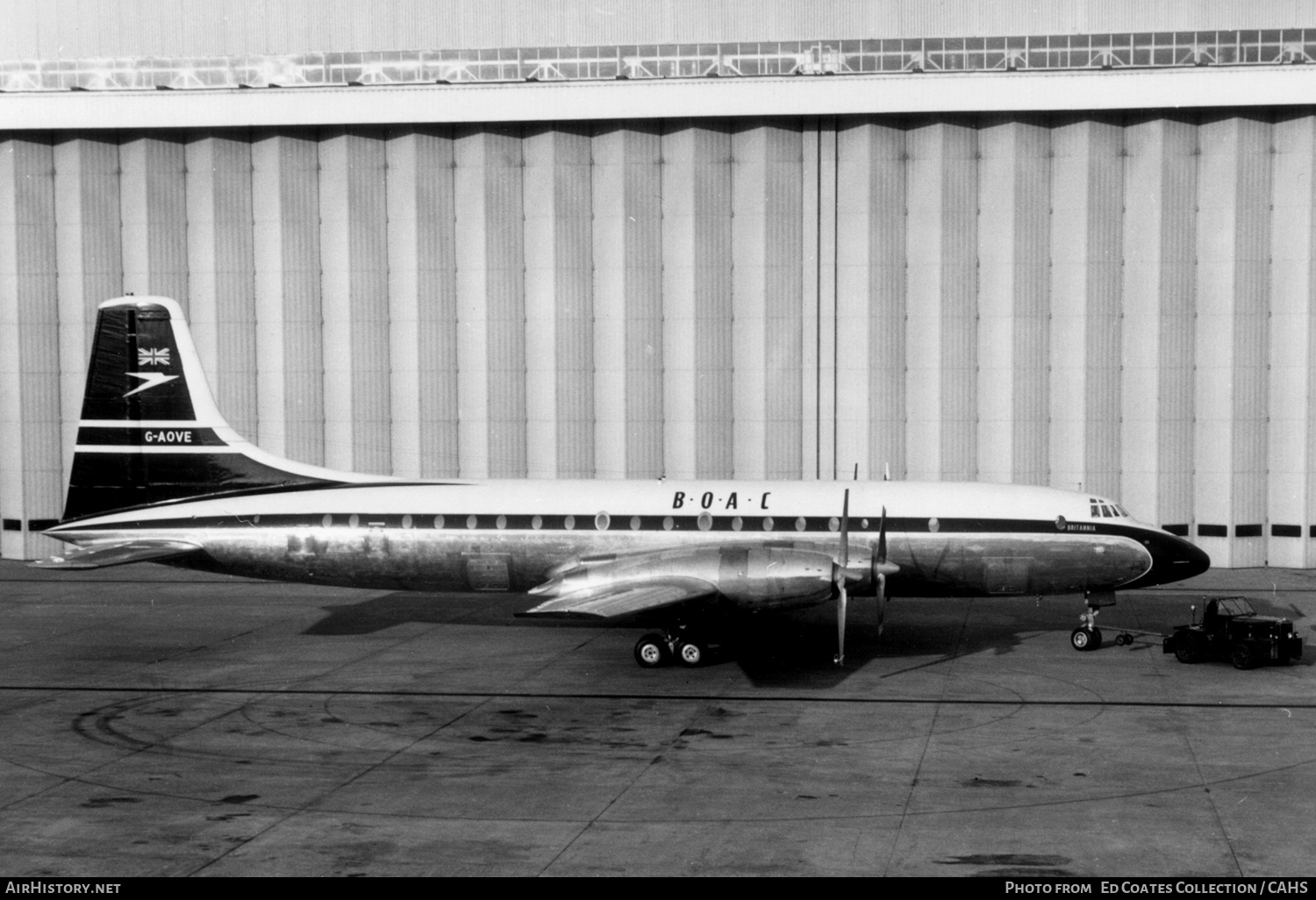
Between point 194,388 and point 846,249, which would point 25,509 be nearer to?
point 194,388

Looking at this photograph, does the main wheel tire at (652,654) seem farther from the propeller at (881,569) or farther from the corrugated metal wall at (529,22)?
the corrugated metal wall at (529,22)

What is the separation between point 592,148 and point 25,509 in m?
23.9

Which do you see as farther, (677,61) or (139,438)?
(677,61)

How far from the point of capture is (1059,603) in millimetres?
37219

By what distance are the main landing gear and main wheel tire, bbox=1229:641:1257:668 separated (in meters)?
11.3

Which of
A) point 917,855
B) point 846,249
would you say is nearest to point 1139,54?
point 846,249

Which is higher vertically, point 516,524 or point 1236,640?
point 516,524

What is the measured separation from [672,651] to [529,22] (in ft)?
81.9

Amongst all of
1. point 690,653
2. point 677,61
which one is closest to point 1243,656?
point 690,653

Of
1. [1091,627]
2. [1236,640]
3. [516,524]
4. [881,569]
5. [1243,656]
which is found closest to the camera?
[881,569]

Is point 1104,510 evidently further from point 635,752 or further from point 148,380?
point 148,380

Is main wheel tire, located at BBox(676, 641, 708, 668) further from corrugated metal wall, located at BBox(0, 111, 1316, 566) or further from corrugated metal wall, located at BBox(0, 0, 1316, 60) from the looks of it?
corrugated metal wall, located at BBox(0, 0, 1316, 60)

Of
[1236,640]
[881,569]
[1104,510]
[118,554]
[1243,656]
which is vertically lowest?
[1243,656]

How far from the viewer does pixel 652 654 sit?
28.7m
